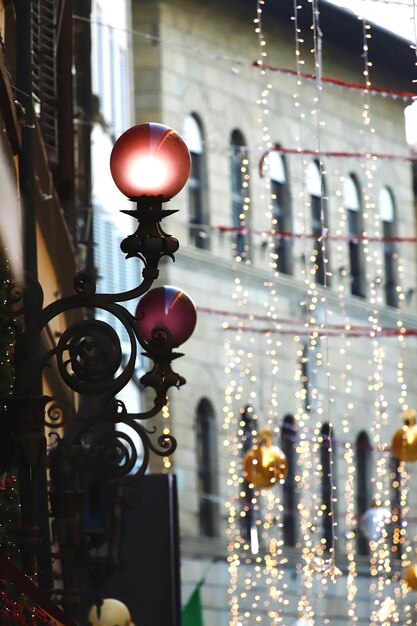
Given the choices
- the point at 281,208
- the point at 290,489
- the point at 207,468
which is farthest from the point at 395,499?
the point at 281,208

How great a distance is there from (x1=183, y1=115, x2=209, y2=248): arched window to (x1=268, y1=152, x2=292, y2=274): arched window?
1490 mm

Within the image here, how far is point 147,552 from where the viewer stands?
17.1 metres

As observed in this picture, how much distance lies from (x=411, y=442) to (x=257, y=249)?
1653cm

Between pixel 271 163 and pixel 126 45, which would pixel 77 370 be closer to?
pixel 126 45

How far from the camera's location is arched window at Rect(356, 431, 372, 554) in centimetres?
3675

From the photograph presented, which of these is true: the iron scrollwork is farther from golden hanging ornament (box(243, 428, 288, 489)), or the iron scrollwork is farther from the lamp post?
golden hanging ornament (box(243, 428, 288, 489))

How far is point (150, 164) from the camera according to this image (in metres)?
8.25

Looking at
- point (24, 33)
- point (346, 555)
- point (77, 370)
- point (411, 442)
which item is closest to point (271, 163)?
point (346, 555)

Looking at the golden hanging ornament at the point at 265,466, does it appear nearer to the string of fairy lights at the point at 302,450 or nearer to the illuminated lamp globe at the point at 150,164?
the illuminated lamp globe at the point at 150,164

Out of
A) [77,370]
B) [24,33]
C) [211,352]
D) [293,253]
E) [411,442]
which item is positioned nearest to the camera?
[77,370]

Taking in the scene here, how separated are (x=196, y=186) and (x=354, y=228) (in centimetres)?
432

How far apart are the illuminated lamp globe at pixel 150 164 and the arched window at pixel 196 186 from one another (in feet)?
83.8

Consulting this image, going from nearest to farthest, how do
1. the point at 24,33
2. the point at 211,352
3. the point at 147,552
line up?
1. the point at 24,33
2. the point at 147,552
3. the point at 211,352

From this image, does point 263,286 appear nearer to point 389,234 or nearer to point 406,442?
point 389,234
